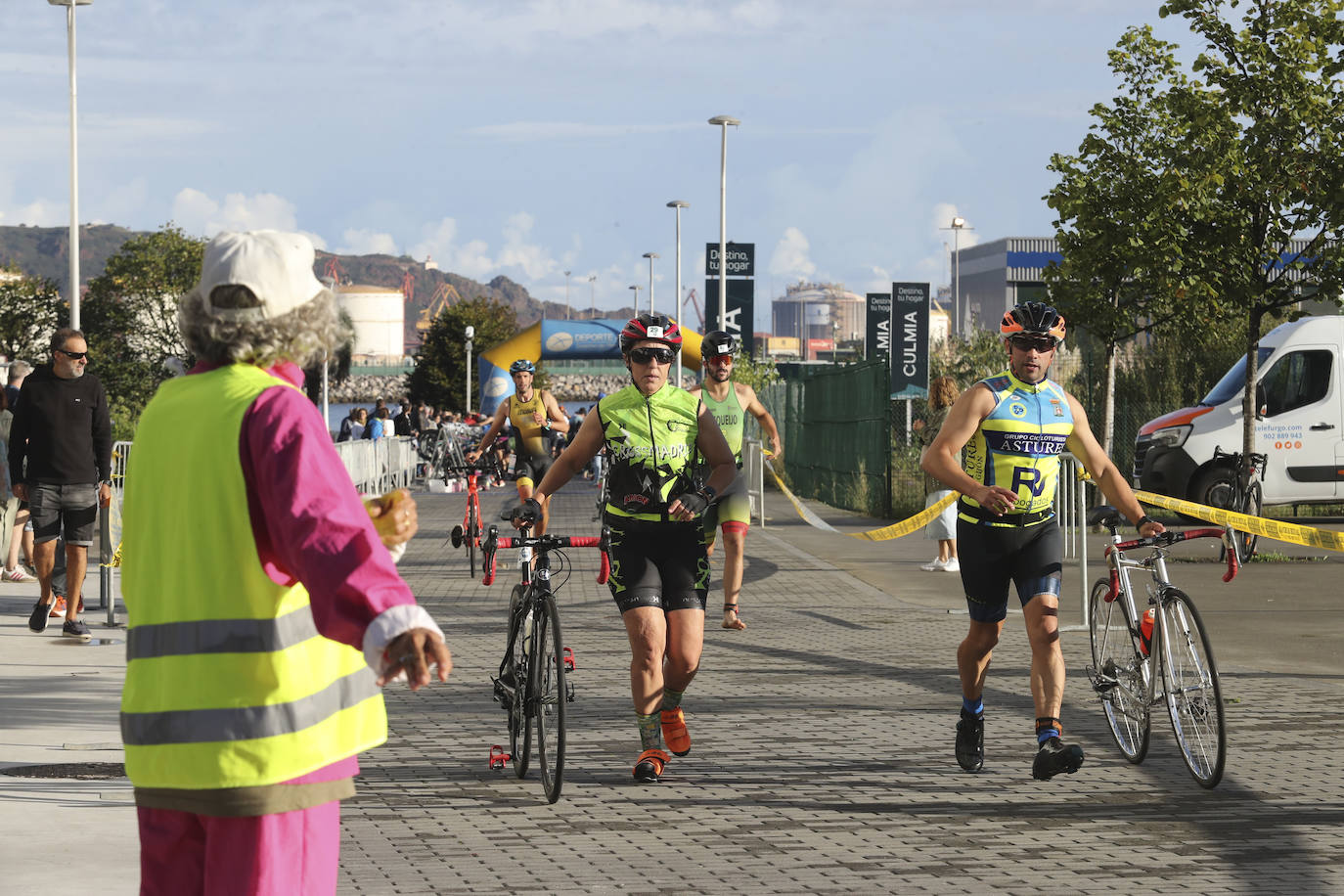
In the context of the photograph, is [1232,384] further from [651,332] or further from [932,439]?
[651,332]

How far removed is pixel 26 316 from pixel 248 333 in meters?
65.7

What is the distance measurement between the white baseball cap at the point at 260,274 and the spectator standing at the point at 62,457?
8212 mm

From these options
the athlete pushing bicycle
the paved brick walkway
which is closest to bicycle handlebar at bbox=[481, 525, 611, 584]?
the paved brick walkway

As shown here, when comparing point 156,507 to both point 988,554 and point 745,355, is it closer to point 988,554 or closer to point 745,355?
point 988,554

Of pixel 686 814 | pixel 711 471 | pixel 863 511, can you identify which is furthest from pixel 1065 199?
pixel 686 814

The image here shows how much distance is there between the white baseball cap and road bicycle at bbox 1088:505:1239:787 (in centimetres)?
422

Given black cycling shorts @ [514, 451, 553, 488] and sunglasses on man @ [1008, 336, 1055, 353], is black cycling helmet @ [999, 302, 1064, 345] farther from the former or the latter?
black cycling shorts @ [514, 451, 553, 488]

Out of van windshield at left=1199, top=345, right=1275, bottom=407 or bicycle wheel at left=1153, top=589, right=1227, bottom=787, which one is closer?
bicycle wheel at left=1153, top=589, right=1227, bottom=787

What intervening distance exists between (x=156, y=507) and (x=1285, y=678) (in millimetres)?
7740

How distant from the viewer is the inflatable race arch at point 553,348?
41719 mm

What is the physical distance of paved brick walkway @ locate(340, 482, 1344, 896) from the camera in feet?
17.5

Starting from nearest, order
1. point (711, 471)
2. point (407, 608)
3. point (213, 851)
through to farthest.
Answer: point (407, 608) < point (213, 851) < point (711, 471)

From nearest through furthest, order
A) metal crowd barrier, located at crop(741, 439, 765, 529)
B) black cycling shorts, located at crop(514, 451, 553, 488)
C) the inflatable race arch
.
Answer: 1. black cycling shorts, located at crop(514, 451, 553, 488)
2. metal crowd barrier, located at crop(741, 439, 765, 529)
3. the inflatable race arch

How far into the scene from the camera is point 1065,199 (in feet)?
64.1
